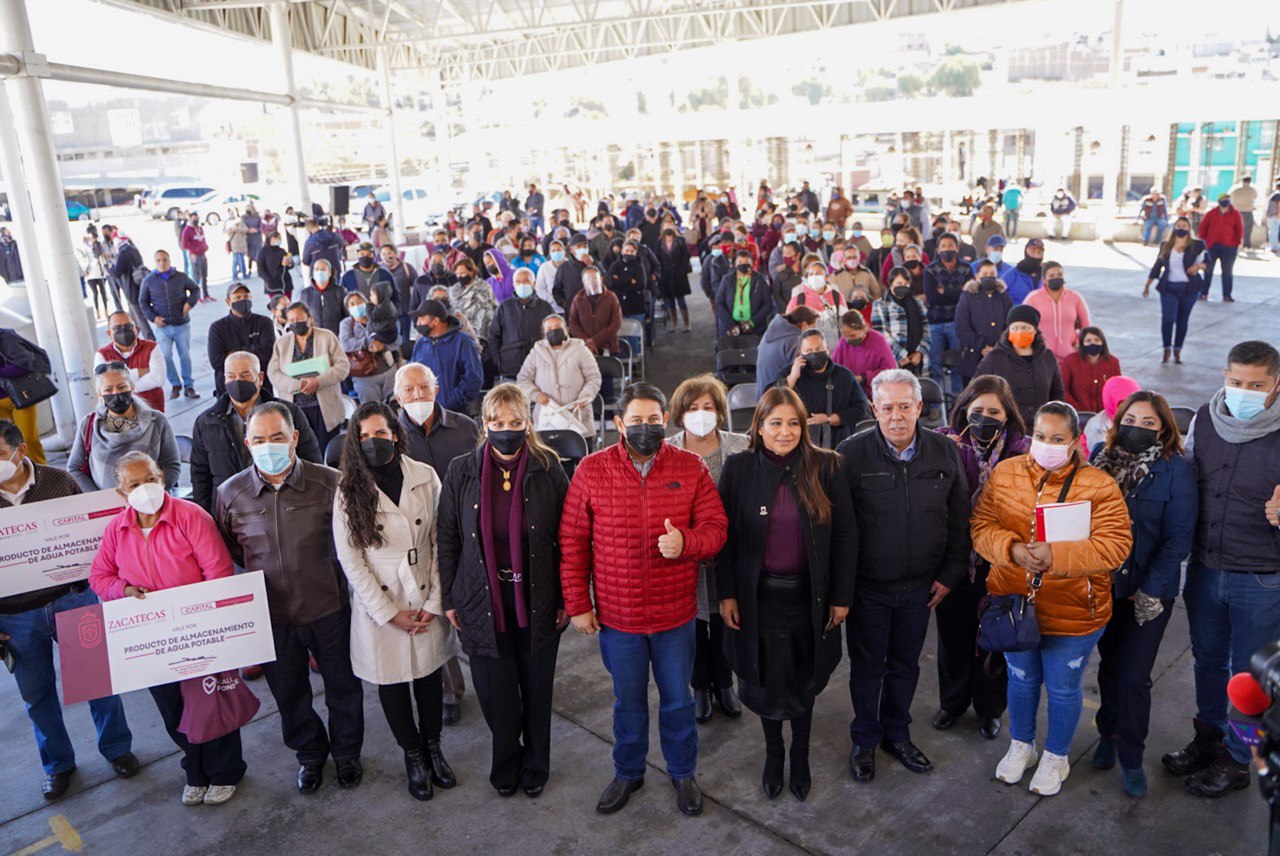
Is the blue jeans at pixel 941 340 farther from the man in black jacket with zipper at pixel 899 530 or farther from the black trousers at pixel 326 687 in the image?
the black trousers at pixel 326 687

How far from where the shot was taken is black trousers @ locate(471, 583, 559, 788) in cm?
407

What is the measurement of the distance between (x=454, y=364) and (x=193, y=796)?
3.70m

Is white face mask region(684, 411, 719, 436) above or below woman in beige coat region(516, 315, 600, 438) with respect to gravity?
above

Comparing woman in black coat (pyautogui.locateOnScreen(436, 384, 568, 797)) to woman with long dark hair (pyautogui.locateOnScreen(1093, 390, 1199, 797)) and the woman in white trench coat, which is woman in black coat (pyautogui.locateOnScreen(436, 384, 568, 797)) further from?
woman with long dark hair (pyautogui.locateOnScreen(1093, 390, 1199, 797))

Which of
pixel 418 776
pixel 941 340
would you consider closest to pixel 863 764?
pixel 418 776

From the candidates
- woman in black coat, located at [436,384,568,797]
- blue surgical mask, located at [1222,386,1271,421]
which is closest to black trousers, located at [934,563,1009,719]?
blue surgical mask, located at [1222,386,1271,421]

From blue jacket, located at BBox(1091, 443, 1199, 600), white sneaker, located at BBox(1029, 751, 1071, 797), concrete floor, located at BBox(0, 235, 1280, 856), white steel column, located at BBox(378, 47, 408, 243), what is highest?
white steel column, located at BBox(378, 47, 408, 243)

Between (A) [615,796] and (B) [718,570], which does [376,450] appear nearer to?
(B) [718,570]

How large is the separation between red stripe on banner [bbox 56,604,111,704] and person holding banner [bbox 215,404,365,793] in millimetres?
592

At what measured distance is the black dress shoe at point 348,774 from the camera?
4383 mm

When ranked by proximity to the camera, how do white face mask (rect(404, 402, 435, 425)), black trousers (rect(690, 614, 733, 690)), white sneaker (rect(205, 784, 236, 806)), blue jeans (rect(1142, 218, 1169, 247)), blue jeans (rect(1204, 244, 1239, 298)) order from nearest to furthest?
white sneaker (rect(205, 784, 236, 806))
black trousers (rect(690, 614, 733, 690))
white face mask (rect(404, 402, 435, 425))
blue jeans (rect(1204, 244, 1239, 298))
blue jeans (rect(1142, 218, 1169, 247))

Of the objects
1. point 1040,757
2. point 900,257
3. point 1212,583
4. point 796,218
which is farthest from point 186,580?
point 796,218

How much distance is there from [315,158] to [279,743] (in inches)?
2104

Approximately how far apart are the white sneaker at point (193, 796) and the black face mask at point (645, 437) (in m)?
2.52
